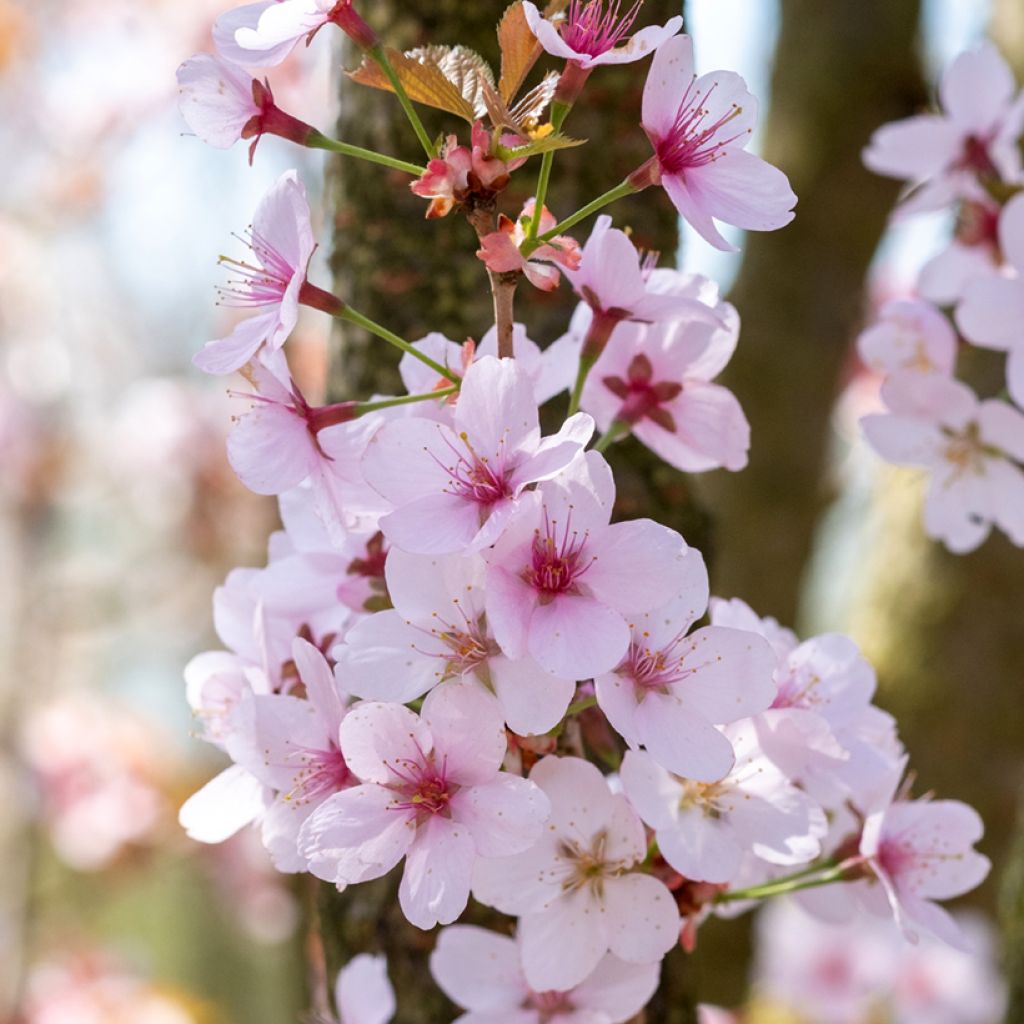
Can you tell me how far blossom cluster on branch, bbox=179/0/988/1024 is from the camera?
529 mm

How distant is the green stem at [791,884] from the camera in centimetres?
67

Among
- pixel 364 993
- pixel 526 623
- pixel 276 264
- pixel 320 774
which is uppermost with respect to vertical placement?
pixel 276 264

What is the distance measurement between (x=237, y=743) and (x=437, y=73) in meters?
0.34

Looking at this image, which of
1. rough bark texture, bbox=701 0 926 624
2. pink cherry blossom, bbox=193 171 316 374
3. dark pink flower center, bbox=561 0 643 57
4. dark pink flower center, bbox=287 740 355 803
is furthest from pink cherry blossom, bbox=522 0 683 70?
rough bark texture, bbox=701 0 926 624

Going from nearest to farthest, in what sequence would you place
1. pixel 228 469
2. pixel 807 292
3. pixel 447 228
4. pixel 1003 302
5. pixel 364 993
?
pixel 364 993
pixel 1003 302
pixel 447 228
pixel 807 292
pixel 228 469

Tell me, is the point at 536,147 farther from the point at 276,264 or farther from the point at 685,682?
the point at 685,682

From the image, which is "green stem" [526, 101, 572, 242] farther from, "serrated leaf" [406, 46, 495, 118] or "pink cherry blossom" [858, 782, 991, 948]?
"pink cherry blossom" [858, 782, 991, 948]

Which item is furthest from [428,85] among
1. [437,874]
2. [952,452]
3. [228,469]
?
[228,469]

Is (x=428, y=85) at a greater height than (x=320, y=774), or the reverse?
(x=428, y=85)

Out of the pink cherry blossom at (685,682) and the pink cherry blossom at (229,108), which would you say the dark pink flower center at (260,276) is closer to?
the pink cherry blossom at (229,108)

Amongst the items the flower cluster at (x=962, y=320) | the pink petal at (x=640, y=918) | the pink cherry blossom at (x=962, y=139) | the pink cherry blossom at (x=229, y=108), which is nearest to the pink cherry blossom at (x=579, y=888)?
the pink petal at (x=640, y=918)

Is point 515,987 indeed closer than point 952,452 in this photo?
Yes

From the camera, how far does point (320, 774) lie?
1.95ft

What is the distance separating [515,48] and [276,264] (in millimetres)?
156
